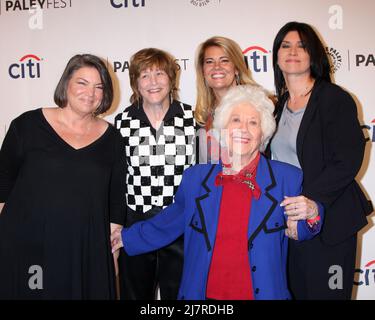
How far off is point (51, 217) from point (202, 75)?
1.29m

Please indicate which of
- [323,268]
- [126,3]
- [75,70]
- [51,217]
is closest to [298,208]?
[323,268]

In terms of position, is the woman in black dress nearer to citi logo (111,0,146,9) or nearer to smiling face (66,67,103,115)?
smiling face (66,67,103,115)

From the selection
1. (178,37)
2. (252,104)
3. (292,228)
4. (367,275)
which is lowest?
(367,275)

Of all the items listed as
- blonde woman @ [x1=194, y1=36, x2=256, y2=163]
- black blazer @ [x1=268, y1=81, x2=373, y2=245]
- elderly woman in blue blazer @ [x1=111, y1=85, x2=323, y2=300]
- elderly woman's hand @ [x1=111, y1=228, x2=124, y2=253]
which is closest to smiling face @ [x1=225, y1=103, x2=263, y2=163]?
elderly woman in blue blazer @ [x1=111, y1=85, x2=323, y2=300]

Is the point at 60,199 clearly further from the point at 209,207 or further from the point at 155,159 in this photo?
the point at 209,207

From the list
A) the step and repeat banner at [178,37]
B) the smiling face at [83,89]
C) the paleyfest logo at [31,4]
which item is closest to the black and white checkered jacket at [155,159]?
the smiling face at [83,89]

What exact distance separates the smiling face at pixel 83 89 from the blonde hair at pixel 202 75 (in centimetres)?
70

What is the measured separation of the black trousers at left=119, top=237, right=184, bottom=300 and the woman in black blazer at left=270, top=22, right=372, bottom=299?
2.25ft

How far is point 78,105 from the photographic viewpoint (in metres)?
2.09

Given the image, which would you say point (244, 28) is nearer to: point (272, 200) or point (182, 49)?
point (182, 49)

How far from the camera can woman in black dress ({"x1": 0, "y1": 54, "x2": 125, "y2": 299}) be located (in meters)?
2.00

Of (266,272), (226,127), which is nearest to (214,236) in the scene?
(266,272)

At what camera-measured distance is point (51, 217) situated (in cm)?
200

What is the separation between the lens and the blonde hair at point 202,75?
2.48m
